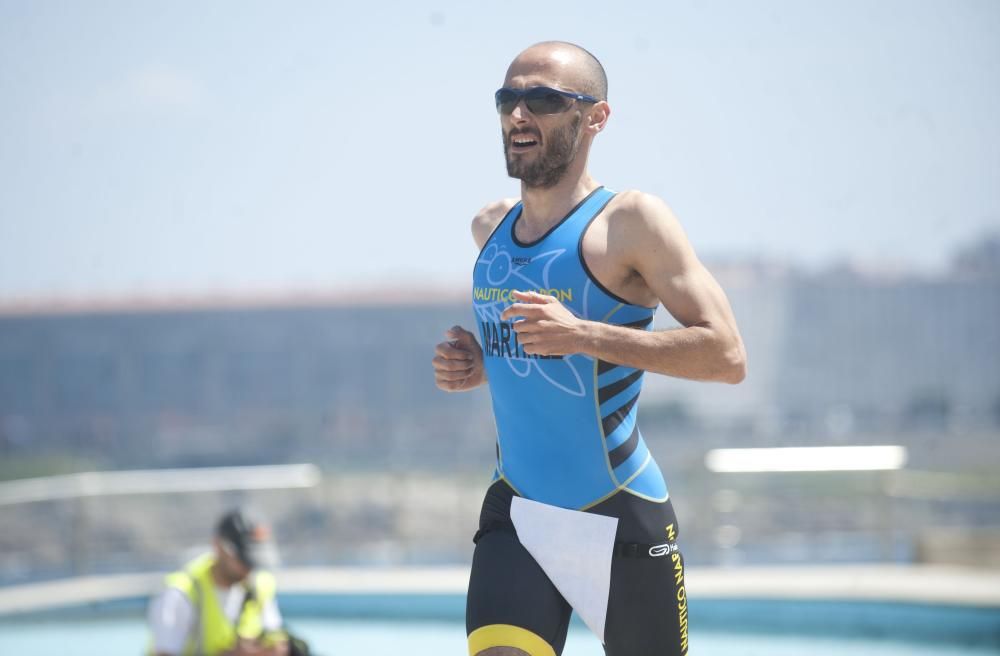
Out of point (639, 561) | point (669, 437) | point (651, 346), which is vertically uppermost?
point (651, 346)

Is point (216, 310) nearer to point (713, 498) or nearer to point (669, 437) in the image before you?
point (669, 437)

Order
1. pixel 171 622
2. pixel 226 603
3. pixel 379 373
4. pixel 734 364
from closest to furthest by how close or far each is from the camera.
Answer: pixel 734 364, pixel 171 622, pixel 226 603, pixel 379 373

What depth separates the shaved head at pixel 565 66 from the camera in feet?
8.81

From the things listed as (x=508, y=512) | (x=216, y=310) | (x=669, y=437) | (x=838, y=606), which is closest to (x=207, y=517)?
(x=838, y=606)

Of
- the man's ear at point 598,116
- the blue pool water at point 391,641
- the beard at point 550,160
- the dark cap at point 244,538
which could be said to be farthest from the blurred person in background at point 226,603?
the blue pool water at point 391,641

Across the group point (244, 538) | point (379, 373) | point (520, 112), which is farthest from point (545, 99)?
point (379, 373)

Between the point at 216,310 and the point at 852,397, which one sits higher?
the point at 216,310

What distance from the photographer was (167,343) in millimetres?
49656

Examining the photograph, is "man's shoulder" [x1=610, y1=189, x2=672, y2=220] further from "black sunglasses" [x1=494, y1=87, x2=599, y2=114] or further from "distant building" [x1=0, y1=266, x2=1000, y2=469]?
"distant building" [x1=0, y1=266, x2=1000, y2=469]

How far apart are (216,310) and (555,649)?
156 ft

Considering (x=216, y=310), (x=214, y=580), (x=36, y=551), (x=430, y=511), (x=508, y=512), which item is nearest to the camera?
(x=508, y=512)

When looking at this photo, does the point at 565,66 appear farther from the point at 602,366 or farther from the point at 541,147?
the point at 602,366

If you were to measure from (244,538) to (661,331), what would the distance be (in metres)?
2.98

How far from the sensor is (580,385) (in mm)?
2641
